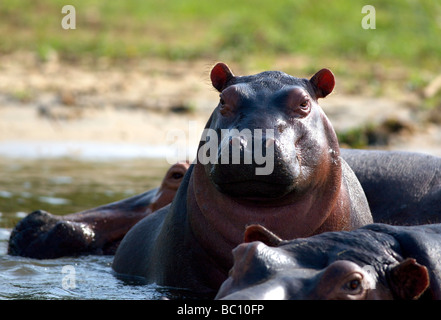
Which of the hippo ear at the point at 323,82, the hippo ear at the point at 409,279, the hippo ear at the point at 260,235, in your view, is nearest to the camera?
the hippo ear at the point at 409,279

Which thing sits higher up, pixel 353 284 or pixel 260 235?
pixel 260 235

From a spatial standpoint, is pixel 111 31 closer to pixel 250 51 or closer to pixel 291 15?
pixel 250 51

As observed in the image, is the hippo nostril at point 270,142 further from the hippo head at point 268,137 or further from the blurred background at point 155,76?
the blurred background at point 155,76

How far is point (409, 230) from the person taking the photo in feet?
13.1

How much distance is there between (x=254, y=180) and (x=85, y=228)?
245cm

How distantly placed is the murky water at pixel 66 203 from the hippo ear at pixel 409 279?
5.56ft

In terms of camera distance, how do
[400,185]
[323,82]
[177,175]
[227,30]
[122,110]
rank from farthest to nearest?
1. [227,30]
2. [122,110]
3. [177,175]
4. [400,185]
5. [323,82]

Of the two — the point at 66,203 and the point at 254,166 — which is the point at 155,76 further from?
the point at 254,166

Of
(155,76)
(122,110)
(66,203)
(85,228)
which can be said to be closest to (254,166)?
(85,228)

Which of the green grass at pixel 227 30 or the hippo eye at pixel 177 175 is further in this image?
the green grass at pixel 227 30

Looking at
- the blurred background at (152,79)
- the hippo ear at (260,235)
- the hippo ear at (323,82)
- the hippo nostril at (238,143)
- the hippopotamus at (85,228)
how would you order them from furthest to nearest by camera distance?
the blurred background at (152,79), the hippopotamus at (85,228), the hippo ear at (323,82), the hippo nostril at (238,143), the hippo ear at (260,235)

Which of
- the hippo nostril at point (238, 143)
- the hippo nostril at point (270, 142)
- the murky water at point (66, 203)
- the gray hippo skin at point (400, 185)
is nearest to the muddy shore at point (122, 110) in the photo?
the murky water at point (66, 203)

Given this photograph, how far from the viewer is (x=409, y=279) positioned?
3611 mm

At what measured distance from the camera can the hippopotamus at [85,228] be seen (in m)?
6.56
